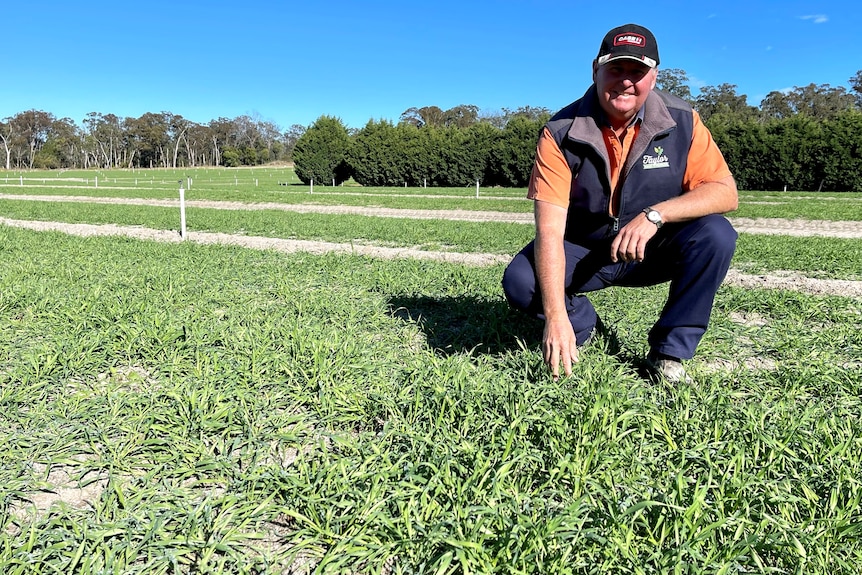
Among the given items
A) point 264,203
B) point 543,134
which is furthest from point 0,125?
point 543,134

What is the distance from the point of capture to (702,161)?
2.51 metres

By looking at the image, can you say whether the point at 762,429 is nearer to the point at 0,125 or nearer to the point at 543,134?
the point at 543,134

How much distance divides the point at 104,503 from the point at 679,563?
1563 mm

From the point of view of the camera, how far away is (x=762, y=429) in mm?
1960

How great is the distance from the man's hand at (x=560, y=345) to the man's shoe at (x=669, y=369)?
52 cm

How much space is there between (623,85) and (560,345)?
107 cm

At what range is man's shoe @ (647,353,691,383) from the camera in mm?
2445

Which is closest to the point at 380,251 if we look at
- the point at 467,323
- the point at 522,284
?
the point at 467,323

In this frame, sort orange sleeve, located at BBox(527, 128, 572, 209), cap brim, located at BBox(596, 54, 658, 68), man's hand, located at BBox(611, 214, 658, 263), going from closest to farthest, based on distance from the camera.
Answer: cap brim, located at BBox(596, 54, 658, 68) < man's hand, located at BBox(611, 214, 658, 263) < orange sleeve, located at BBox(527, 128, 572, 209)

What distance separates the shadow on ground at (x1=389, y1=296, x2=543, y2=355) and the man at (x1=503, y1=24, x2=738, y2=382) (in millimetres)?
496

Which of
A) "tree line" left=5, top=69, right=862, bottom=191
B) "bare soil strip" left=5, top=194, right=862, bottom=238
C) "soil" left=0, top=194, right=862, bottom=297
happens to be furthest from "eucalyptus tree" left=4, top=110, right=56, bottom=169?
"soil" left=0, top=194, right=862, bottom=297

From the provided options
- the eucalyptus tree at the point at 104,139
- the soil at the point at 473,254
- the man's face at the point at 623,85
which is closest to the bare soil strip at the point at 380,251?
the soil at the point at 473,254

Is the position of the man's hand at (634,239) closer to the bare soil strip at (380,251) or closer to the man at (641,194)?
the man at (641,194)

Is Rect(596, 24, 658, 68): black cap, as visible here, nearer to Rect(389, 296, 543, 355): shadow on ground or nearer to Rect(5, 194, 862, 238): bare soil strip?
Rect(389, 296, 543, 355): shadow on ground
